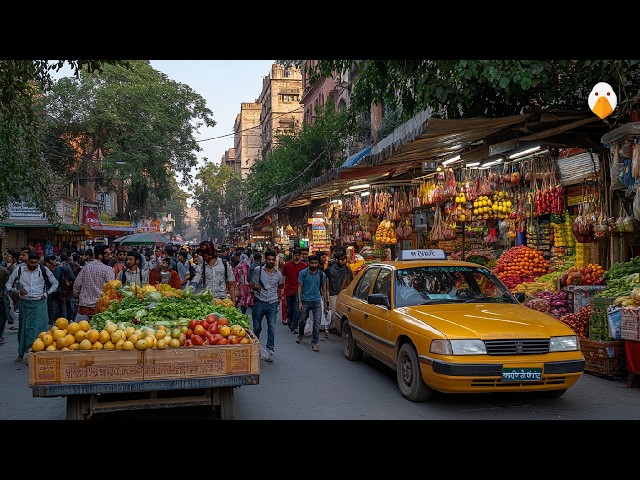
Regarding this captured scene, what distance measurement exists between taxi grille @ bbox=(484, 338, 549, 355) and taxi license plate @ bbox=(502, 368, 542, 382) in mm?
178

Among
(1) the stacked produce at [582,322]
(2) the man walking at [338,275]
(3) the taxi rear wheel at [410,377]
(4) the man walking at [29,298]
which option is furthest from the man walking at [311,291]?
(4) the man walking at [29,298]

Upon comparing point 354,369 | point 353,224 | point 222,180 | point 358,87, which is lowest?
point 354,369

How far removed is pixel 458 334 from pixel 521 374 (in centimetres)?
77

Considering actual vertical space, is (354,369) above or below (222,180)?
below

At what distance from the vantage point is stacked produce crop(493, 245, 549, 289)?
1250 centimetres

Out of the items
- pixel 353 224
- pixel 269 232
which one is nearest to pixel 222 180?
pixel 269 232

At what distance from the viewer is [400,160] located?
1166 cm

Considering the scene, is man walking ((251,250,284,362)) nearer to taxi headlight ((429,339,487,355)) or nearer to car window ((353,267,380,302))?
car window ((353,267,380,302))

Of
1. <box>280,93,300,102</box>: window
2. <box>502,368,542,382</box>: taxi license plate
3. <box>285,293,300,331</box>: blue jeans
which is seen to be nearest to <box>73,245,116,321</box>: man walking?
<box>285,293,300,331</box>: blue jeans

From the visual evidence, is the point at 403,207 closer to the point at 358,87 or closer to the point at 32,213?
the point at 358,87

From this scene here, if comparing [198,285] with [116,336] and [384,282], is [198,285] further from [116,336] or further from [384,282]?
[116,336]

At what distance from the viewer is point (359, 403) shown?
6824 millimetres

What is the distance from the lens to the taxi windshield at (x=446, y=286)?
767 cm
